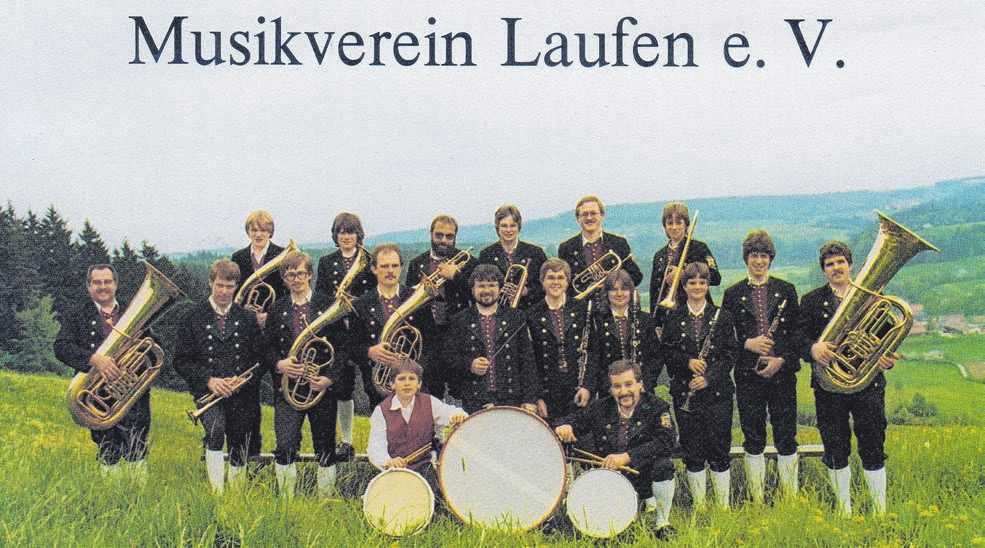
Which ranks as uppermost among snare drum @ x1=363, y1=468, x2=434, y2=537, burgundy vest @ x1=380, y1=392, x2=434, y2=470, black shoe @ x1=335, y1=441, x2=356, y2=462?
burgundy vest @ x1=380, y1=392, x2=434, y2=470

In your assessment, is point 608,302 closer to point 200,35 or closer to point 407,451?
point 407,451

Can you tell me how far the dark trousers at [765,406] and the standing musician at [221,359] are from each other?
3.59 metres

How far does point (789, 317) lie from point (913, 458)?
1.99 metres

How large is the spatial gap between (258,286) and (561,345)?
245 centimetres

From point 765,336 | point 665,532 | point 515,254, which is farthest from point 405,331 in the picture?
point 765,336

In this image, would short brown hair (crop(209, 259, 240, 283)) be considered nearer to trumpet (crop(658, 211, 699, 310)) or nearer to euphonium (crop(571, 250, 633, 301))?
euphonium (crop(571, 250, 633, 301))

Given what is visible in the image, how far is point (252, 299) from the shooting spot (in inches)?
272

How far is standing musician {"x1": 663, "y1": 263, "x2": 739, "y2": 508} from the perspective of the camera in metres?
6.14

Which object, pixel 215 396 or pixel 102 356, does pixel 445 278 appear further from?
pixel 102 356

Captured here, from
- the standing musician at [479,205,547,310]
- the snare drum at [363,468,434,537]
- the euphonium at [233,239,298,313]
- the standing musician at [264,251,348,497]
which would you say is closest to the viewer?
the snare drum at [363,468,434,537]

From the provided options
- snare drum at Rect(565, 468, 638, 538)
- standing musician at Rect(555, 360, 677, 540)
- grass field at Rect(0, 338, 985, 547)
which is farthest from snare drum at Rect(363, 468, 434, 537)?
standing musician at Rect(555, 360, 677, 540)

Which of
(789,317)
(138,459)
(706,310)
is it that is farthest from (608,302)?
(138,459)

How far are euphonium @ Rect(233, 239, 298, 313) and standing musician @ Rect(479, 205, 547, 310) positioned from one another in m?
1.54

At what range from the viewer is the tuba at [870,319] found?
18.7 feet
